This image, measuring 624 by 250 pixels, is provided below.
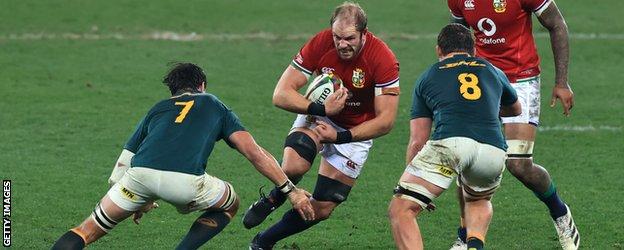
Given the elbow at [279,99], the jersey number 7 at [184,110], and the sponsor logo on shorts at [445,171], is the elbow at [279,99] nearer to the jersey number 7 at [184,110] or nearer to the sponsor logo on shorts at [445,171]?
the jersey number 7 at [184,110]

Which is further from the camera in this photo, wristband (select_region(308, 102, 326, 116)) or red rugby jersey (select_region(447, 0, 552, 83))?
red rugby jersey (select_region(447, 0, 552, 83))

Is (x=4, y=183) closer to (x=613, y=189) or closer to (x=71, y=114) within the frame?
(x=71, y=114)

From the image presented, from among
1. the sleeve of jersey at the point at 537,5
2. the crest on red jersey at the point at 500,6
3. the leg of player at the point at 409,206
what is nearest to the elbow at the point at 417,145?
the leg of player at the point at 409,206

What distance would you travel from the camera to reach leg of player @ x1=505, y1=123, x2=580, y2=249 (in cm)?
1122

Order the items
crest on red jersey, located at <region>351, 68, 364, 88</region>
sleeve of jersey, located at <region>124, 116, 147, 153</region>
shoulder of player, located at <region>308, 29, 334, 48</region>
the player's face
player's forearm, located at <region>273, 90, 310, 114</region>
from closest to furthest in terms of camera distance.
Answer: sleeve of jersey, located at <region>124, 116, 147, 153</region>
the player's face
player's forearm, located at <region>273, 90, 310, 114</region>
crest on red jersey, located at <region>351, 68, 364, 88</region>
shoulder of player, located at <region>308, 29, 334, 48</region>

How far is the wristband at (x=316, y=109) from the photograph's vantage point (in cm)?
1073

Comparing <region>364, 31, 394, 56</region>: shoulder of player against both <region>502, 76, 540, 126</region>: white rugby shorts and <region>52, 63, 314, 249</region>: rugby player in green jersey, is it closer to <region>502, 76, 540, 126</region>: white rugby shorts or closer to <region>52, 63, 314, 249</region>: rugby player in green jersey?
<region>502, 76, 540, 126</region>: white rugby shorts

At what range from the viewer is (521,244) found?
11461 mm

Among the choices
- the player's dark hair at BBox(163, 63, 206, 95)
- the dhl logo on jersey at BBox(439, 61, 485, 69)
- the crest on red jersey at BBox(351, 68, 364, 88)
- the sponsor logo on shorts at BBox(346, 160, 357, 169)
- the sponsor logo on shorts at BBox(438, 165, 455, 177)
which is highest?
the player's dark hair at BBox(163, 63, 206, 95)

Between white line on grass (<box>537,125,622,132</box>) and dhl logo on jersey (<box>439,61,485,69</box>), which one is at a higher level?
dhl logo on jersey (<box>439,61,485,69</box>)

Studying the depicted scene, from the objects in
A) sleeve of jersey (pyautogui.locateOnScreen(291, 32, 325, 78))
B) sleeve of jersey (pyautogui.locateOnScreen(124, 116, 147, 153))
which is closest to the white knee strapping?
sleeve of jersey (pyautogui.locateOnScreen(291, 32, 325, 78))

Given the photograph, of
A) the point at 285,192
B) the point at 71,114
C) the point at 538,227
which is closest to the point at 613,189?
the point at 538,227

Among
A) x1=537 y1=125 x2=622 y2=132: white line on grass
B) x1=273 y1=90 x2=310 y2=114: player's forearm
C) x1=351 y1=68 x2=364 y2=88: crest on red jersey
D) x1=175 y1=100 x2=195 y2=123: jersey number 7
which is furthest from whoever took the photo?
x1=537 y1=125 x2=622 y2=132: white line on grass

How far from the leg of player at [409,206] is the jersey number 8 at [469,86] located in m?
0.76
